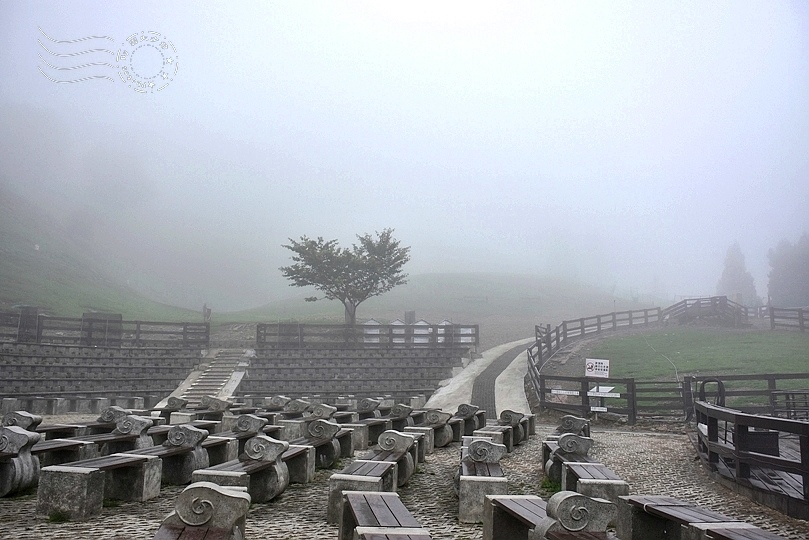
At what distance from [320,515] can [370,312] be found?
4174cm

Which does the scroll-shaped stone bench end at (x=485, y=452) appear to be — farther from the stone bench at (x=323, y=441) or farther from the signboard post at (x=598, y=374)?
the signboard post at (x=598, y=374)

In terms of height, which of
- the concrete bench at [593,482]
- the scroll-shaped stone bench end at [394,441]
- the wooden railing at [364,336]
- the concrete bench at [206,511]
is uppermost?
the wooden railing at [364,336]

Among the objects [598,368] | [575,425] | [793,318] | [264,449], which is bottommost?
[575,425]

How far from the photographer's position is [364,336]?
1045 inches

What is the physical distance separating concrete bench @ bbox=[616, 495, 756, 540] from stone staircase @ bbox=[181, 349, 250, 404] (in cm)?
1594

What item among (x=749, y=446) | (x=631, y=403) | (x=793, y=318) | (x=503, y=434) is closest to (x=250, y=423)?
(x=503, y=434)

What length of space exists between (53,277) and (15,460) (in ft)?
138

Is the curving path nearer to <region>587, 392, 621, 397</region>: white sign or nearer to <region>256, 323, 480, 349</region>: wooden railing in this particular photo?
<region>256, 323, 480, 349</region>: wooden railing

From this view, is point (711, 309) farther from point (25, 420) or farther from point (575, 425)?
point (25, 420)

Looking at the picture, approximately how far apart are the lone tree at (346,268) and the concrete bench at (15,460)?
22941 mm

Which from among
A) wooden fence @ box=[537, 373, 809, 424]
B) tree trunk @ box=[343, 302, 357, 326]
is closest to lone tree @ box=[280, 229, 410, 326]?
tree trunk @ box=[343, 302, 357, 326]

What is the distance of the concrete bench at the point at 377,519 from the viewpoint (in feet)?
11.6

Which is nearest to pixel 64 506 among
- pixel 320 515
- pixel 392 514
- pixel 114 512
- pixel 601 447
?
pixel 114 512

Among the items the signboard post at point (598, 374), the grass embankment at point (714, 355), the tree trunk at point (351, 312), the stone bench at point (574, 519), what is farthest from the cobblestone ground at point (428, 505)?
the tree trunk at point (351, 312)
